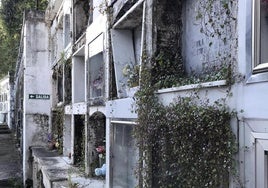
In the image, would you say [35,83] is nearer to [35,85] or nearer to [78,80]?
[35,85]

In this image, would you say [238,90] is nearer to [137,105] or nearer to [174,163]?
[174,163]

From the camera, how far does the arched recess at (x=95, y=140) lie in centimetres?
879

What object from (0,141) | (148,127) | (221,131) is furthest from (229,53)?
(0,141)

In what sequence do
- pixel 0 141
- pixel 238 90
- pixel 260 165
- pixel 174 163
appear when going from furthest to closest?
pixel 0 141, pixel 174 163, pixel 238 90, pixel 260 165

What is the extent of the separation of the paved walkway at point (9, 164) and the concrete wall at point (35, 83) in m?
0.95

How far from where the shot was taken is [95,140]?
8.98m

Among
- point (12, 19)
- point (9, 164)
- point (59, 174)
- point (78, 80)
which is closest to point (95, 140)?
point (59, 174)

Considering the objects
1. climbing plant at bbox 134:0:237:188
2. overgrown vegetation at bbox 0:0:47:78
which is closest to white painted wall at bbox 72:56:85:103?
climbing plant at bbox 134:0:237:188

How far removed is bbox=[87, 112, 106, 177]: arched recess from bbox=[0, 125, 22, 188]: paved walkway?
6473 millimetres

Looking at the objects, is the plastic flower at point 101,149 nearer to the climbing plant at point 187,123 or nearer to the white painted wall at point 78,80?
the white painted wall at point 78,80

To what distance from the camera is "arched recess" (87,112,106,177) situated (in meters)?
8.79

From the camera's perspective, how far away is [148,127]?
4.91 meters

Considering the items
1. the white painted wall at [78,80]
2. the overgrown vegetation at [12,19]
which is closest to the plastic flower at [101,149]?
the white painted wall at [78,80]

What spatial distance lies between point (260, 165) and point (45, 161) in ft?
29.3
